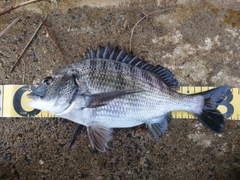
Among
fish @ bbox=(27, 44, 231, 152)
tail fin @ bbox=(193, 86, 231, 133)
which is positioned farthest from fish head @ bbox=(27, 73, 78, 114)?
tail fin @ bbox=(193, 86, 231, 133)

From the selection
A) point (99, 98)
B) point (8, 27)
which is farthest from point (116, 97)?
point (8, 27)

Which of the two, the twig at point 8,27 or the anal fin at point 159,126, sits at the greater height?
the twig at point 8,27

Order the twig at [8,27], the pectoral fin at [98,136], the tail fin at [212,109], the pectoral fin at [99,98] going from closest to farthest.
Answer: the pectoral fin at [99,98] → the pectoral fin at [98,136] → the tail fin at [212,109] → the twig at [8,27]

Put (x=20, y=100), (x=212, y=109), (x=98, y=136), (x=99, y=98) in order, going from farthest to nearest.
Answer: (x=20, y=100)
(x=212, y=109)
(x=98, y=136)
(x=99, y=98)

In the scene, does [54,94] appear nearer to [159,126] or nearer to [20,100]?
[20,100]

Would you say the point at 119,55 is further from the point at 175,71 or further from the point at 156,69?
the point at 175,71

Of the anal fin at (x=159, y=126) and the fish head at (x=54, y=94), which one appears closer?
the fish head at (x=54, y=94)

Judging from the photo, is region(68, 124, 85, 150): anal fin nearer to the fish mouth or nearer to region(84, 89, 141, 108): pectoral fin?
region(84, 89, 141, 108): pectoral fin

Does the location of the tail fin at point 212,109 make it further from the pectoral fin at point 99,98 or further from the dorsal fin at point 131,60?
the pectoral fin at point 99,98

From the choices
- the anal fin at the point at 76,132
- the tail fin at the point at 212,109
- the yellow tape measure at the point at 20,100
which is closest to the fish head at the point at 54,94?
the anal fin at the point at 76,132
